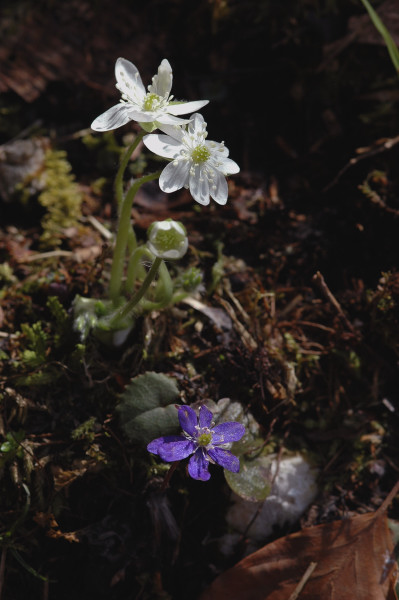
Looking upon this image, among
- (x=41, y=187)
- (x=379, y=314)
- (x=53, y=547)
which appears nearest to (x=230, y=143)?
(x=41, y=187)

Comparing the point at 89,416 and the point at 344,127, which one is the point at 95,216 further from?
the point at 344,127

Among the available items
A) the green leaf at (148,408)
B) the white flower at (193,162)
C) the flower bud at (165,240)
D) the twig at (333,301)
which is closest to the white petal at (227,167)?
the white flower at (193,162)

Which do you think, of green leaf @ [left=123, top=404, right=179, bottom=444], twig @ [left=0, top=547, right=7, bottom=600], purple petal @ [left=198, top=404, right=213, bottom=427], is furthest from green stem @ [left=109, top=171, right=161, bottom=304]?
twig @ [left=0, top=547, right=7, bottom=600]

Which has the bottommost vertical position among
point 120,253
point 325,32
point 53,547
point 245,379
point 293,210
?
point 53,547

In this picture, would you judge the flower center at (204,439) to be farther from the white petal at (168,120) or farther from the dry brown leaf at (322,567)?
the white petal at (168,120)

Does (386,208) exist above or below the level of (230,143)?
below

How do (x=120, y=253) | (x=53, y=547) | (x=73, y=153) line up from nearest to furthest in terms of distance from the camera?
(x=53, y=547), (x=120, y=253), (x=73, y=153)
